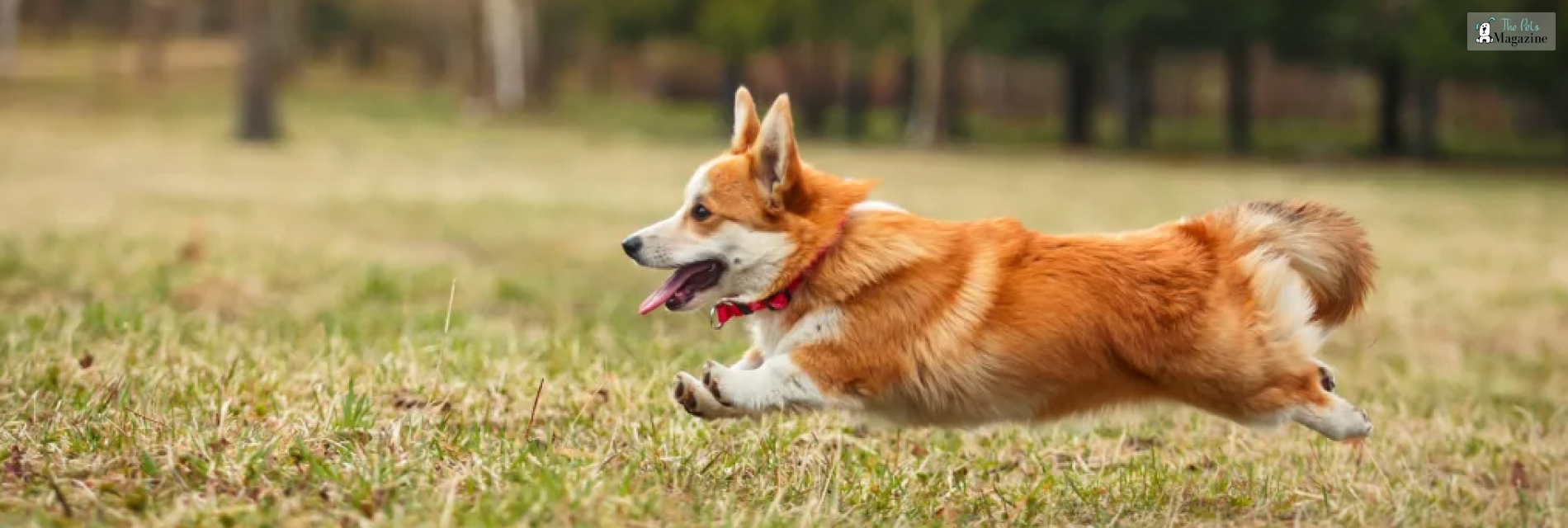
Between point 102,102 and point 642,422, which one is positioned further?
point 102,102

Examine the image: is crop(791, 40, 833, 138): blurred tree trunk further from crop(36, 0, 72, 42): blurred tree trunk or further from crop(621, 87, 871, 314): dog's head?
crop(621, 87, 871, 314): dog's head

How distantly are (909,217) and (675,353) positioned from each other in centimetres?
237

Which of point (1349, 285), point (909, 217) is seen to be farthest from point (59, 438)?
point (1349, 285)

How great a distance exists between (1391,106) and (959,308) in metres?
36.3

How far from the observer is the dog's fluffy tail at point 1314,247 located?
473cm

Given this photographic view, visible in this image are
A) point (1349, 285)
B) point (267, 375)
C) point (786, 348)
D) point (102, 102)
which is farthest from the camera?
point (102, 102)

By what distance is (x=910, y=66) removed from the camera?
4609 centimetres

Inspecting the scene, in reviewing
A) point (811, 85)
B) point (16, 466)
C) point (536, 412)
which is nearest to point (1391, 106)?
point (811, 85)

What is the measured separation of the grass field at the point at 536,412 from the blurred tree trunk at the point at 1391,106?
22.9m

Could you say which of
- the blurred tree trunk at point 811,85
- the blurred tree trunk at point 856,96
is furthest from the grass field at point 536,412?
the blurred tree trunk at point 811,85

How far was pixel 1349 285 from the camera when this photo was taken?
488 centimetres

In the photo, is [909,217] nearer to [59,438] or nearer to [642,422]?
[642,422]

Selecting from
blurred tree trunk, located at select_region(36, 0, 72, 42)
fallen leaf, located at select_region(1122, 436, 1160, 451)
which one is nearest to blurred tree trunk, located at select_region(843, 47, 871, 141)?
blurred tree trunk, located at select_region(36, 0, 72, 42)

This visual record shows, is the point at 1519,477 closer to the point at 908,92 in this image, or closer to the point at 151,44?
the point at 908,92
